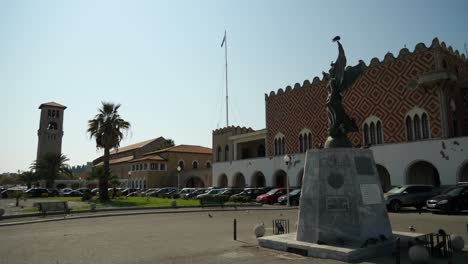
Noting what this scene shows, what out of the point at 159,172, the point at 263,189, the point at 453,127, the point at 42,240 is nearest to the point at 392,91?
the point at 453,127

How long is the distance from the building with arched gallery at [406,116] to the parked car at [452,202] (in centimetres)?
591

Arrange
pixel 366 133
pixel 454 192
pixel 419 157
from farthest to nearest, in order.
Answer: pixel 366 133 < pixel 419 157 < pixel 454 192

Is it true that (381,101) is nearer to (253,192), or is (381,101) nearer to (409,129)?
(409,129)

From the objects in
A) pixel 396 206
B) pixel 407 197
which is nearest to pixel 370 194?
pixel 396 206

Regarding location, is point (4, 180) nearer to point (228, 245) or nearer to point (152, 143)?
point (152, 143)

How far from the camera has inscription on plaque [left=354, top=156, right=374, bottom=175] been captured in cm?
926

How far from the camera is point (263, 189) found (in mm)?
35188

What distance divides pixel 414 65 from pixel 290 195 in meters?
14.1

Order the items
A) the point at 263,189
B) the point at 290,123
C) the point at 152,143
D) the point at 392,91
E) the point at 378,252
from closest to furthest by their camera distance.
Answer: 1. the point at 378,252
2. the point at 392,91
3. the point at 263,189
4. the point at 290,123
5. the point at 152,143

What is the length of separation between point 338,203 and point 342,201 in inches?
4.4

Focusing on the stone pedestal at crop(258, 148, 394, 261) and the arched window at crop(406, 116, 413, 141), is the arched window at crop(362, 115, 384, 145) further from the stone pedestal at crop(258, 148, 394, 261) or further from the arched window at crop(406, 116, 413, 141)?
the stone pedestal at crop(258, 148, 394, 261)

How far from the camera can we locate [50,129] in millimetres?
75250

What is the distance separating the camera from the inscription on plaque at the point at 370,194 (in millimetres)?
9008

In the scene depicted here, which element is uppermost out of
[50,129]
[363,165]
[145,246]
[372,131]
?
[50,129]
